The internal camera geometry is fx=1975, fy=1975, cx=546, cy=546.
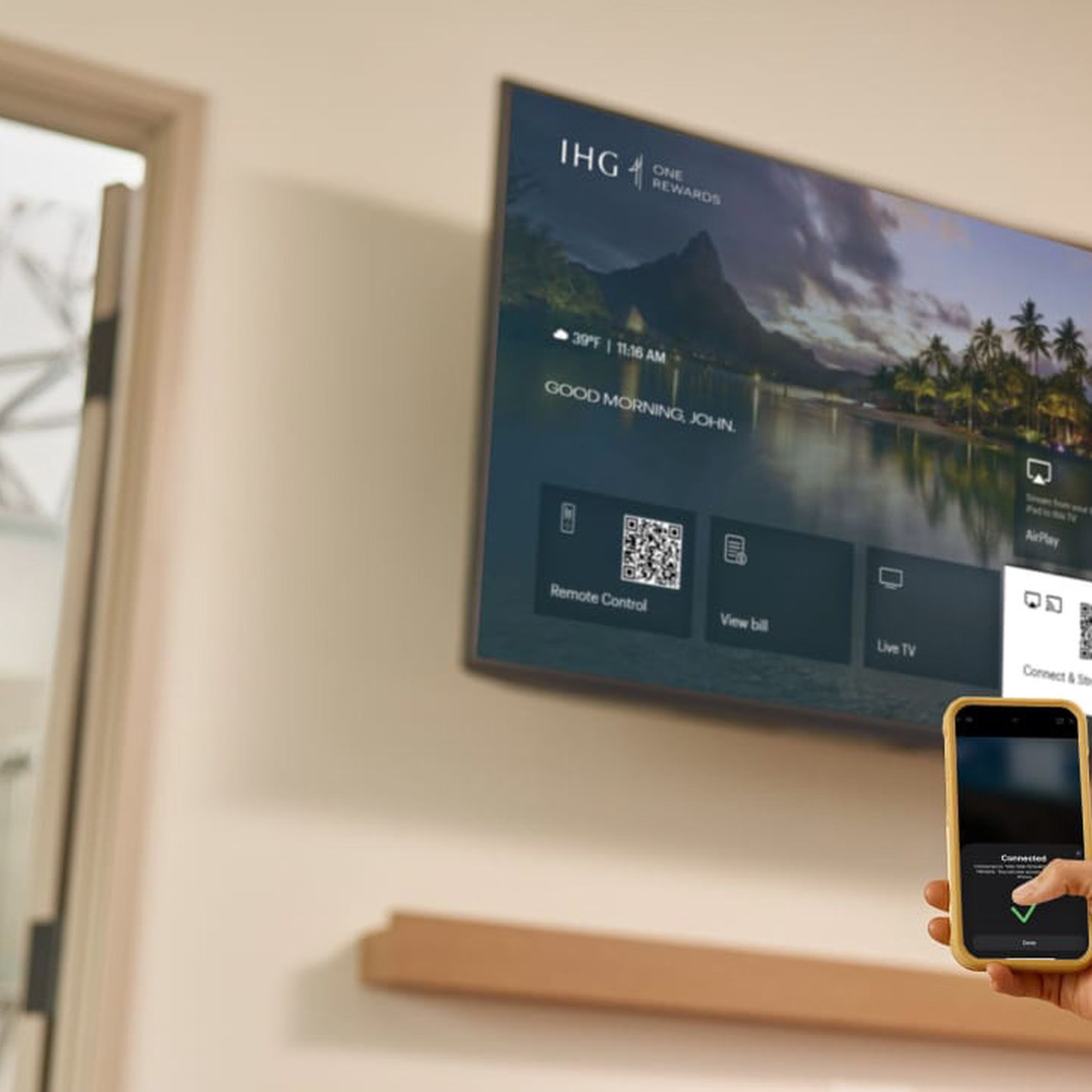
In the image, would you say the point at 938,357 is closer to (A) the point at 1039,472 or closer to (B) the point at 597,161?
(A) the point at 1039,472

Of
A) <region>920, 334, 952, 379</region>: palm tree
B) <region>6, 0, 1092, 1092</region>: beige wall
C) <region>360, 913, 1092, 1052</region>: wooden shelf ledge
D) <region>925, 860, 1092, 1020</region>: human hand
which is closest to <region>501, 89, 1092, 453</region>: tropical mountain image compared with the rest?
<region>920, 334, 952, 379</region>: palm tree

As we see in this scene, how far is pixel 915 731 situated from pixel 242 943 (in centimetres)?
77

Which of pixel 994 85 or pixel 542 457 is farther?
pixel 994 85

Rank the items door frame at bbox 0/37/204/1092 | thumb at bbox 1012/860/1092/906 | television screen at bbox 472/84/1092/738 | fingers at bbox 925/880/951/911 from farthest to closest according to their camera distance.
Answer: television screen at bbox 472/84/1092/738 < door frame at bbox 0/37/204/1092 < fingers at bbox 925/880/951/911 < thumb at bbox 1012/860/1092/906

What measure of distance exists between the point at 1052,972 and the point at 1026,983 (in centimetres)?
3

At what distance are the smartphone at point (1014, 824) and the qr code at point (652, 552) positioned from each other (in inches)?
23.1

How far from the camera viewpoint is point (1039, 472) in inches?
92.5

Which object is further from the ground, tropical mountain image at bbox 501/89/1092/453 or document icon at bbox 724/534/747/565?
tropical mountain image at bbox 501/89/1092/453

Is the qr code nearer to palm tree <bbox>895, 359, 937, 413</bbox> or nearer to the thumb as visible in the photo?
palm tree <bbox>895, 359, 937, 413</bbox>

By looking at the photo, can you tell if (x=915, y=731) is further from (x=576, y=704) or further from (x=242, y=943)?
(x=242, y=943)

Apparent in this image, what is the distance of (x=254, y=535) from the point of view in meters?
2.08

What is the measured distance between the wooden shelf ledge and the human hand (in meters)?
0.65

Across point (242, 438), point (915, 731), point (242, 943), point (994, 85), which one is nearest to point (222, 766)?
point (242, 943)

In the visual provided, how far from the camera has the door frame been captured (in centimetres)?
189
